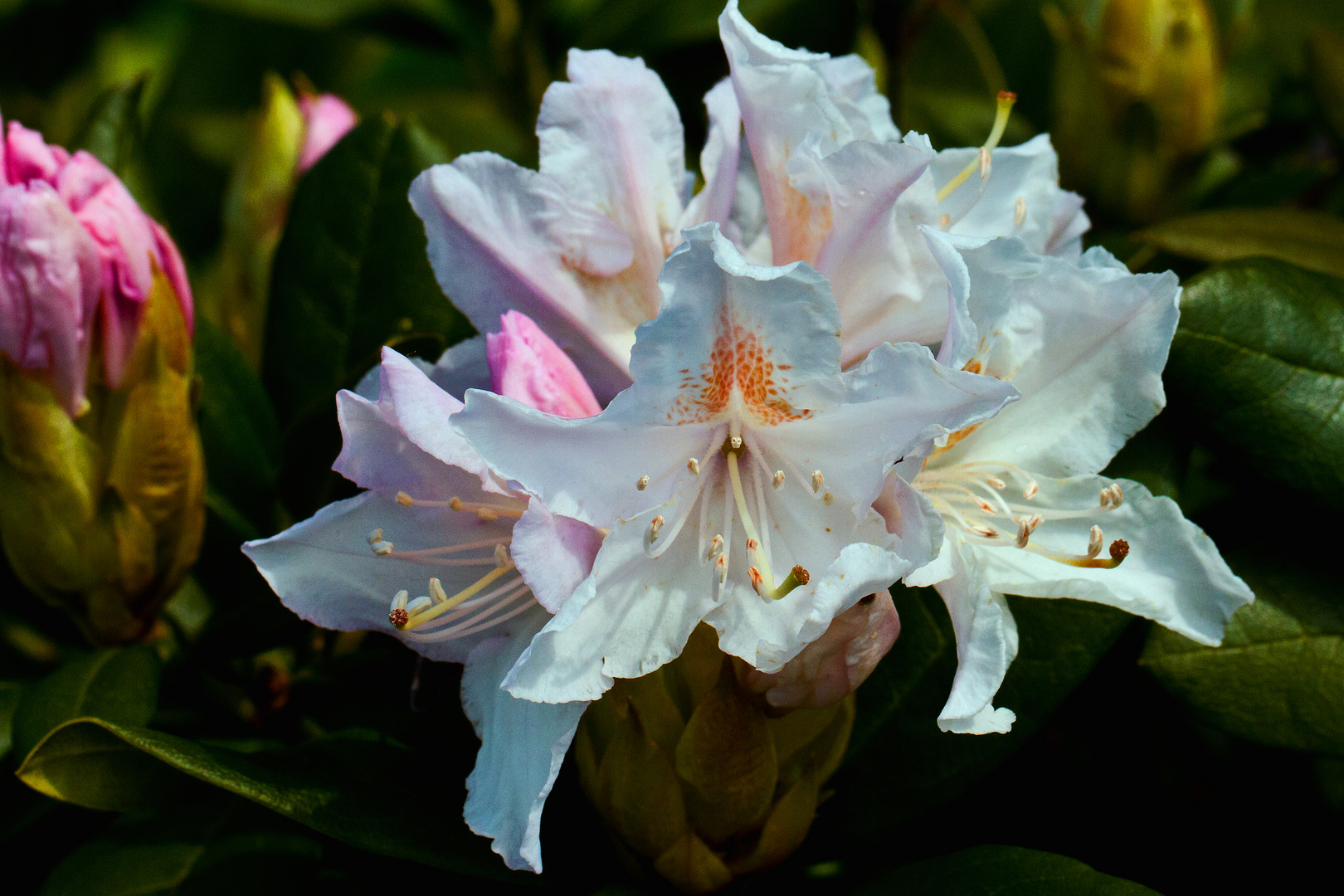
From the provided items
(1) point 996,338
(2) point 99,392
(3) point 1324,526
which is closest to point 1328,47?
(3) point 1324,526

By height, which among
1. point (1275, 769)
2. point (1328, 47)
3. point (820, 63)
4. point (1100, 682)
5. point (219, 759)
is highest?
point (820, 63)

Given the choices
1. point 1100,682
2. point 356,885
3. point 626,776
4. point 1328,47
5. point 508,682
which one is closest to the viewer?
point 508,682

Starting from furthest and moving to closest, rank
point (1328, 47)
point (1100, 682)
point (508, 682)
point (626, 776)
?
point (1328, 47) < point (1100, 682) < point (626, 776) < point (508, 682)

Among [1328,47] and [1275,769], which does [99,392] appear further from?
[1328,47]

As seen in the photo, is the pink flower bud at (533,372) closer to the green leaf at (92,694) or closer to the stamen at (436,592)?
the stamen at (436,592)

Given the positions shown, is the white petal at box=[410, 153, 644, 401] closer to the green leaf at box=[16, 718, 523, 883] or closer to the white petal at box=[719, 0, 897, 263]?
the white petal at box=[719, 0, 897, 263]

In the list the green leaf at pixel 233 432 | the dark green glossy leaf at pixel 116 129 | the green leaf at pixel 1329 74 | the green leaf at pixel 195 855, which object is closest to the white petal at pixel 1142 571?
the green leaf at pixel 195 855

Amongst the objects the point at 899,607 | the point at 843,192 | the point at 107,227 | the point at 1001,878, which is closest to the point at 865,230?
the point at 843,192
